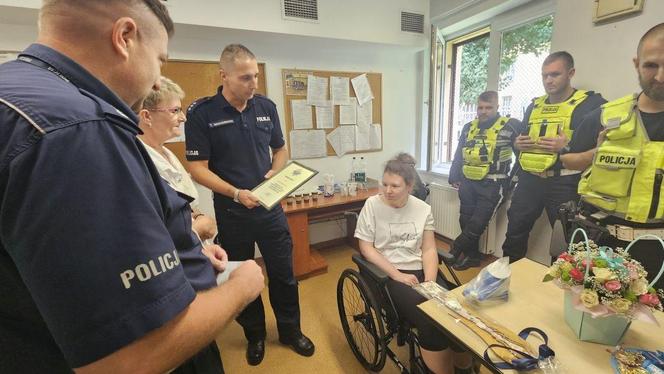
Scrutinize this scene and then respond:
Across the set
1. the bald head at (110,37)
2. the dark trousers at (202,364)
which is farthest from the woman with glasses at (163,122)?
the bald head at (110,37)

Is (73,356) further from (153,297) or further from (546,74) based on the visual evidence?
(546,74)

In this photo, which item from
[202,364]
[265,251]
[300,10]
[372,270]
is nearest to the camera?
[202,364]

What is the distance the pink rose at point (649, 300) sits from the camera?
0.79 meters

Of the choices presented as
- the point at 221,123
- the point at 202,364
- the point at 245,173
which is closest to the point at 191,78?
the point at 221,123

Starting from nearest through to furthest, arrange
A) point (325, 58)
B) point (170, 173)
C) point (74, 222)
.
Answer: point (74, 222)
point (170, 173)
point (325, 58)

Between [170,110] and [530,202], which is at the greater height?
[170,110]

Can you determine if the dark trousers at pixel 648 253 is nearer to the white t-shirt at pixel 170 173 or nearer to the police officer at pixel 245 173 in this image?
the police officer at pixel 245 173

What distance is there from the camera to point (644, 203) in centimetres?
132

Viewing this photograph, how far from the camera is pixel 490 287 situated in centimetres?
107

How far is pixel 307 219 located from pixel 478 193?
1.63m

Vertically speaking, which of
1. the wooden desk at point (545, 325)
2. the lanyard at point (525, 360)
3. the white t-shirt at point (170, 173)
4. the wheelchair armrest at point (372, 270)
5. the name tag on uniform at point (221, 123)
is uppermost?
the name tag on uniform at point (221, 123)

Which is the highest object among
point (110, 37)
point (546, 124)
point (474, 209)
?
point (110, 37)

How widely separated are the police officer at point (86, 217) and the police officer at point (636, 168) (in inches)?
71.2

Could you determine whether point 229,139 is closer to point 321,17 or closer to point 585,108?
point 321,17
